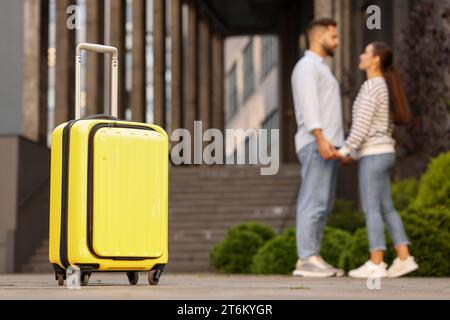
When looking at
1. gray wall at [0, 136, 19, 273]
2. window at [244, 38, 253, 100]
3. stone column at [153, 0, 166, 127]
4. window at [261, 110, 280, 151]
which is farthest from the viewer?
window at [244, 38, 253, 100]

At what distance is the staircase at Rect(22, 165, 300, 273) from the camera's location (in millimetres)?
17031

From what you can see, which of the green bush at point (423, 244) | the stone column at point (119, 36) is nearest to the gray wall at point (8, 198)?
the green bush at point (423, 244)

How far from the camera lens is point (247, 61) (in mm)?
53250

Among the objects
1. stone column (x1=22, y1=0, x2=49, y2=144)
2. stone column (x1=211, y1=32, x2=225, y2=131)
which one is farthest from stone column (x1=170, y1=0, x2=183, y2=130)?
stone column (x1=22, y1=0, x2=49, y2=144)

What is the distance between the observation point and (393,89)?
9.91 meters

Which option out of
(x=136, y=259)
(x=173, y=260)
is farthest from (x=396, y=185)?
(x=136, y=259)

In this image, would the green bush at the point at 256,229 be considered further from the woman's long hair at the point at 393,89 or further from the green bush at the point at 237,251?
the woman's long hair at the point at 393,89

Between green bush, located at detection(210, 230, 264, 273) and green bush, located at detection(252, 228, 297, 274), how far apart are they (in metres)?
1.22

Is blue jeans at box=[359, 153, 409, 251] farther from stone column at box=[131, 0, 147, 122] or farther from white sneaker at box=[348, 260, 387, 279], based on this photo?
stone column at box=[131, 0, 147, 122]

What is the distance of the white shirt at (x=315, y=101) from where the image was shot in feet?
31.8

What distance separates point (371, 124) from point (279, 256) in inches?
112

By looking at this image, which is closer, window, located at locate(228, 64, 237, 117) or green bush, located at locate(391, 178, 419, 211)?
green bush, located at locate(391, 178, 419, 211)

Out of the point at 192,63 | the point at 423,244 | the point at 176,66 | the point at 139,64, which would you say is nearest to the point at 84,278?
the point at 423,244

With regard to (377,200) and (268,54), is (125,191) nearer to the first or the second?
(377,200)
